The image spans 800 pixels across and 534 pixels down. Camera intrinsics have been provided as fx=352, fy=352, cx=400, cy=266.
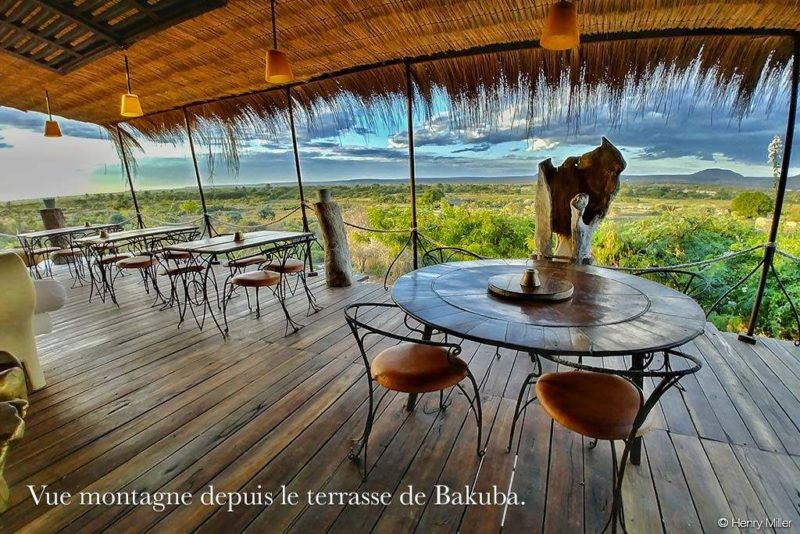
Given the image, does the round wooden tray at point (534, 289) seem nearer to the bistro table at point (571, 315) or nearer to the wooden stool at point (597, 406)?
the bistro table at point (571, 315)

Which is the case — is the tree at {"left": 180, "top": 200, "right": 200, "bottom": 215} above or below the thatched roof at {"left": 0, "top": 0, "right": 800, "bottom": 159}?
below

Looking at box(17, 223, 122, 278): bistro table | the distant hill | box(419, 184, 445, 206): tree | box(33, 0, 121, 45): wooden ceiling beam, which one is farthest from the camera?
box(419, 184, 445, 206): tree

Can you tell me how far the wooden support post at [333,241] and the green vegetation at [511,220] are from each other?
1.02 feet

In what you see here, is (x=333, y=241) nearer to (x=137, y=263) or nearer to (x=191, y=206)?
(x=137, y=263)

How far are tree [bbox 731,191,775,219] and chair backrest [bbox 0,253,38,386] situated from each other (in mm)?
7913

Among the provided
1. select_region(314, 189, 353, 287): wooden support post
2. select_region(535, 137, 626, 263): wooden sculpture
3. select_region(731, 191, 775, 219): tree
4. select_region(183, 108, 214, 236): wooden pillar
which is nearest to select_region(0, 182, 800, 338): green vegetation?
select_region(731, 191, 775, 219): tree

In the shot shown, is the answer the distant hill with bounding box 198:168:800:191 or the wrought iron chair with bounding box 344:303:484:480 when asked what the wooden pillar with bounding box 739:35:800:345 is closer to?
the distant hill with bounding box 198:168:800:191

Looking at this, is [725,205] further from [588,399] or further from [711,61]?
[588,399]

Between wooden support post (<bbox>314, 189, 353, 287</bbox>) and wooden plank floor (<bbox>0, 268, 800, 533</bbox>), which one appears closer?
wooden plank floor (<bbox>0, 268, 800, 533</bbox>)

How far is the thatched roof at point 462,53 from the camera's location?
250 cm

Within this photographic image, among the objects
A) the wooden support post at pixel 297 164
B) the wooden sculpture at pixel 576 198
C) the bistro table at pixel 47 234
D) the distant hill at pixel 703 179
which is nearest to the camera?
the wooden sculpture at pixel 576 198

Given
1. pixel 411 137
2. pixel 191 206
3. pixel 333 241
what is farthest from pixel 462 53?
pixel 191 206

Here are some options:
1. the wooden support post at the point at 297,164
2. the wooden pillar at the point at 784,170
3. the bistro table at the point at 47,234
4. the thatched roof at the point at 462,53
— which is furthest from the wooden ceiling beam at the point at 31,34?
the wooden pillar at the point at 784,170

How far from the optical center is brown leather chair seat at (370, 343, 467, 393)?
5.07ft
